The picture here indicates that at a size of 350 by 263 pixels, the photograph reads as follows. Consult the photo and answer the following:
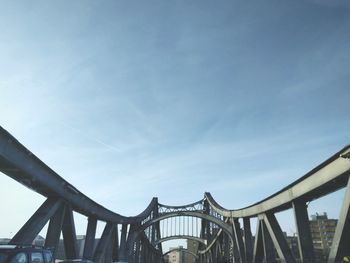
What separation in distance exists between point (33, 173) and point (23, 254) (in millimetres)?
6386

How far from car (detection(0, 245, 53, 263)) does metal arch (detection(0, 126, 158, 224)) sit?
4.37 metres

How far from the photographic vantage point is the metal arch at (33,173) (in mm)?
12422

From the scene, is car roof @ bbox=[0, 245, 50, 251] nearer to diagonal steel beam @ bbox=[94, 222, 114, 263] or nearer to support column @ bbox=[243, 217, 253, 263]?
diagonal steel beam @ bbox=[94, 222, 114, 263]

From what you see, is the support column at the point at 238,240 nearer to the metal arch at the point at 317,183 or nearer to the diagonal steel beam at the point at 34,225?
the metal arch at the point at 317,183

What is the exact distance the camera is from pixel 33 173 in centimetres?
1448

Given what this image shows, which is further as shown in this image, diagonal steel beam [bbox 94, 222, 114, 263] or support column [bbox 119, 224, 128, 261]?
support column [bbox 119, 224, 128, 261]

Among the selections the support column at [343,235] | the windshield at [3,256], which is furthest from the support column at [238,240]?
the windshield at [3,256]

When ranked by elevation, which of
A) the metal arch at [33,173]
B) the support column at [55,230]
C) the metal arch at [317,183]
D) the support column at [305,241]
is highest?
the metal arch at [33,173]

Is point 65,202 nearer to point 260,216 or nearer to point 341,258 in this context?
point 260,216

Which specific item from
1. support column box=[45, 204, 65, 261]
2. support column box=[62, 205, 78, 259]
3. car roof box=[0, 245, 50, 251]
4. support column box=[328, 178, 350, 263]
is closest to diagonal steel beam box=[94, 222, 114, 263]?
support column box=[62, 205, 78, 259]

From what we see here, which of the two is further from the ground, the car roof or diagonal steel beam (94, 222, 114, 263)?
diagonal steel beam (94, 222, 114, 263)

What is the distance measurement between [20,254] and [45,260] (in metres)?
1.52

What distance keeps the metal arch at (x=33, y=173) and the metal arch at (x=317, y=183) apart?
Result: 1195cm

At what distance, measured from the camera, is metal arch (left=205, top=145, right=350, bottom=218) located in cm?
1061
